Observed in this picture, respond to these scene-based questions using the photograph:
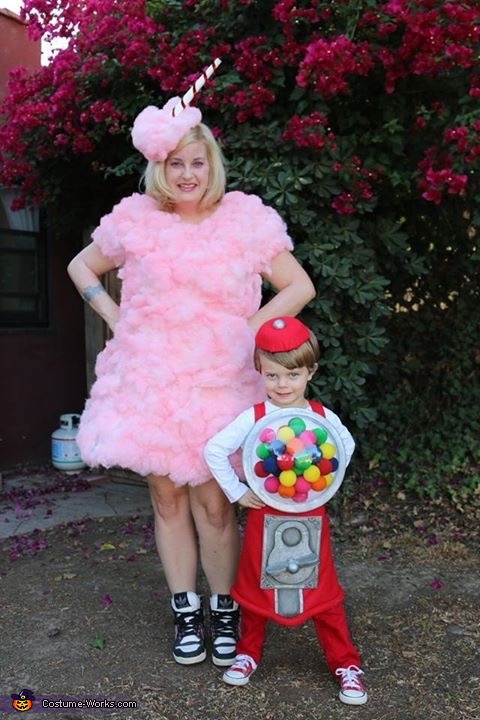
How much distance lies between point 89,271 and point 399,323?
8.29ft

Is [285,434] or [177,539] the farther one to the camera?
[177,539]

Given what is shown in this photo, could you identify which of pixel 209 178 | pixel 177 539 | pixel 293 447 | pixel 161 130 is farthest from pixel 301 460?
pixel 161 130

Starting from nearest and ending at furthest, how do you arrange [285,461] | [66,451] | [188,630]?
[285,461] → [188,630] → [66,451]

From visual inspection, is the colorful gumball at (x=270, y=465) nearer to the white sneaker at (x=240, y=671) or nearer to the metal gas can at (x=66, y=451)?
the white sneaker at (x=240, y=671)

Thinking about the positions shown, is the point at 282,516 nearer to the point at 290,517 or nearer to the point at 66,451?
the point at 290,517

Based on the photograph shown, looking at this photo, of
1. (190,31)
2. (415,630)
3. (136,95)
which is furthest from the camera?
(136,95)

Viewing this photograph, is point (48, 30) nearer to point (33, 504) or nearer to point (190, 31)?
point (190, 31)

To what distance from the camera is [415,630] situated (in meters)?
2.73

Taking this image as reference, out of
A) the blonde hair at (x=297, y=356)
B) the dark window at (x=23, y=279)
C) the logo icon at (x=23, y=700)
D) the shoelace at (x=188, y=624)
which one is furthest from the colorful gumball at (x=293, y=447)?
the dark window at (x=23, y=279)

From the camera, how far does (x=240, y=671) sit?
229cm

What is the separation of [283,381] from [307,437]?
18cm

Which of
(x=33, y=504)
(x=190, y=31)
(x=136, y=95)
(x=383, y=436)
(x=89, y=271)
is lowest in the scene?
(x=33, y=504)

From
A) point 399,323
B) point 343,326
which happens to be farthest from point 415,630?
point 399,323

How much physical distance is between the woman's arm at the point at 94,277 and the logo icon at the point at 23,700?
46.0 inches
